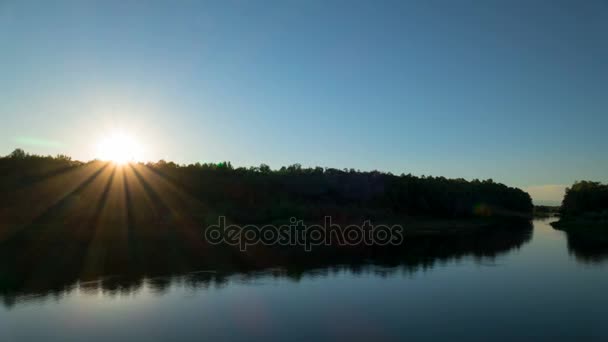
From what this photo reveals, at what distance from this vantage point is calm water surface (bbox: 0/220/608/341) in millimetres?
12578

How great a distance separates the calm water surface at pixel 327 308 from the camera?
41.3 ft

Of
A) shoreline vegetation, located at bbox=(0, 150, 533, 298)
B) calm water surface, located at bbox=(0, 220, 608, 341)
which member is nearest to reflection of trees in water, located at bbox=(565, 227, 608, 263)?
shoreline vegetation, located at bbox=(0, 150, 533, 298)

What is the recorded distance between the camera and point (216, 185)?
5478 cm

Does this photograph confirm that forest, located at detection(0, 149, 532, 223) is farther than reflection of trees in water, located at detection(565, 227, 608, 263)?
Yes

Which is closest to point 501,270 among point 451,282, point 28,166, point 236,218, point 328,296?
point 451,282

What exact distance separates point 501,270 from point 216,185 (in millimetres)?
36802

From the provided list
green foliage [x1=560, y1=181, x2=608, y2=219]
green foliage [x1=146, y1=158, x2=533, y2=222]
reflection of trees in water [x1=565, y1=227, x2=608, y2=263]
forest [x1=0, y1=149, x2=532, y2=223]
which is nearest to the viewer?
reflection of trees in water [x1=565, y1=227, x2=608, y2=263]

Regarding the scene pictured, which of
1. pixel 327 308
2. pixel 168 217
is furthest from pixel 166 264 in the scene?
pixel 168 217

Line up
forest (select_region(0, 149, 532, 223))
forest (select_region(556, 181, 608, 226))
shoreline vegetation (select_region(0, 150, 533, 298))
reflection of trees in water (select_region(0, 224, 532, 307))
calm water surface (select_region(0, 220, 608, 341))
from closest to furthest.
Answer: calm water surface (select_region(0, 220, 608, 341)), reflection of trees in water (select_region(0, 224, 532, 307)), shoreline vegetation (select_region(0, 150, 533, 298)), forest (select_region(0, 149, 532, 223)), forest (select_region(556, 181, 608, 226))

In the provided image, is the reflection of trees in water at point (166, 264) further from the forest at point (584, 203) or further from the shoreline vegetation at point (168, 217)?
the forest at point (584, 203)

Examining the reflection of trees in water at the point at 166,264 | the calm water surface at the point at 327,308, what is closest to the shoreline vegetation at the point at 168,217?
the reflection of trees in water at the point at 166,264

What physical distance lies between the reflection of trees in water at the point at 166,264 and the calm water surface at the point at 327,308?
338 mm

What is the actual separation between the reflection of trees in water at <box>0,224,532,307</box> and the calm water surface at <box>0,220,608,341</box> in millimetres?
338

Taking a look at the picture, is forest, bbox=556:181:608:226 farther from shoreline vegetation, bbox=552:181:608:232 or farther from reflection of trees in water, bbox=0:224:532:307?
reflection of trees in water, bbox=0:224:532:307
